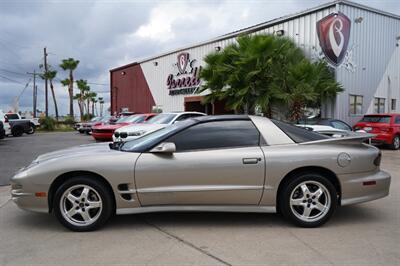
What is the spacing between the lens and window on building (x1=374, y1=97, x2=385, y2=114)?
18.7m

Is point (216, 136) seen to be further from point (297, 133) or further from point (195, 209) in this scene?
point (297, 133)

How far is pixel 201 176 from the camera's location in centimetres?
445

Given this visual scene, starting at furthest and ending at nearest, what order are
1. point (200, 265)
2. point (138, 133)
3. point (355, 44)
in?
point (355, 44), point (138, 133), point (200, 265)

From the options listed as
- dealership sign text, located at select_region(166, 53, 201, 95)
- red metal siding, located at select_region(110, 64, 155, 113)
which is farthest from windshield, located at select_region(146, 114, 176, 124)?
red metal siding, located at select_region(110, 64, 155, 113)

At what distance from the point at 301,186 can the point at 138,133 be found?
24.9ft

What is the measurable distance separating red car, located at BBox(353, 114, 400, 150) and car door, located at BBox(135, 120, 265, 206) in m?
11.2

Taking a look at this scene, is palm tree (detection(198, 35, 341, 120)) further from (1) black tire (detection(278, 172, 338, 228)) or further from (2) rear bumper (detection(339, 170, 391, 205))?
(1) black tire (detection(278, 172, 338, 228))

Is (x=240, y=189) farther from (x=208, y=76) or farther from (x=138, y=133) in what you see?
(x=208, y=76)

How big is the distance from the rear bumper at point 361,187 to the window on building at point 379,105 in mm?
15409

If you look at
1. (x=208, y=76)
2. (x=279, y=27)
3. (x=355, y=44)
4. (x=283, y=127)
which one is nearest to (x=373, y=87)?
(x=355, y=44)

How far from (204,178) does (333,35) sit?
1382cm

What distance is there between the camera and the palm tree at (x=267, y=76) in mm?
13219

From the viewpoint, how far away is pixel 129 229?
4520 millimetres

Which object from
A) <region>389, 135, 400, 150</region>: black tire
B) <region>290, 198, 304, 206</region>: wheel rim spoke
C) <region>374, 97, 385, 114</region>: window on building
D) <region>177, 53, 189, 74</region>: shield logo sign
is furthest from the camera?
<region>177, 53, 189, 74</region>: shield logo sign
